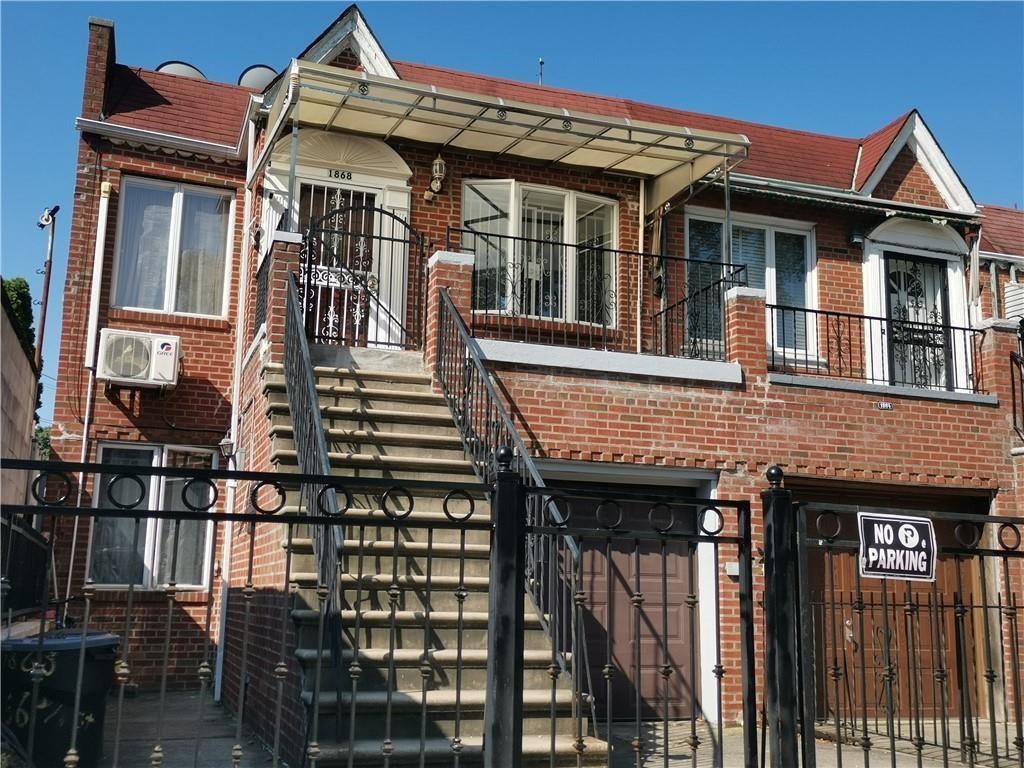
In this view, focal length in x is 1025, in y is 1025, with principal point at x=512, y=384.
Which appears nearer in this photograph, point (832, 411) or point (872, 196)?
point (832, 411)

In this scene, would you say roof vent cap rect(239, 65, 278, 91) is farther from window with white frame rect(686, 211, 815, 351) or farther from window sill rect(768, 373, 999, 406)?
window sill rect(768, 373, 999, 406)

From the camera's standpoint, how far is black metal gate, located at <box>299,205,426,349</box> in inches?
432

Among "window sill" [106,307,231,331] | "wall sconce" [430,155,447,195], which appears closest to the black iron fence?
"window sill" [106,307,231,331]

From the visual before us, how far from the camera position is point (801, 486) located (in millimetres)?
10711

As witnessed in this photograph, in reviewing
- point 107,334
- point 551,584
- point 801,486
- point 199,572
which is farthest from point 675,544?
point 107,334

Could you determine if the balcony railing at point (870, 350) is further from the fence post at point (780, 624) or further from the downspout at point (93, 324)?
the downspout at point (93, 324)

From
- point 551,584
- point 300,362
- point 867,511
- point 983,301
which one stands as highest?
point 983,301

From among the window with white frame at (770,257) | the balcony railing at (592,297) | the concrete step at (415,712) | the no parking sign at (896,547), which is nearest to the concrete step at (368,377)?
the balcony railing at (592,297)

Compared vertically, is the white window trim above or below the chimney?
below

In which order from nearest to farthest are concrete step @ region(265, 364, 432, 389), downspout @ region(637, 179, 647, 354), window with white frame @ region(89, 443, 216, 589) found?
1. concrete step @ region(265, 364, 432, 389)
2. window with white frame @ region(89, 443, 216, 589)
3. downspout @ region(637, 179, 647, 354)

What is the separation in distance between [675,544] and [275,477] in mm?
6733

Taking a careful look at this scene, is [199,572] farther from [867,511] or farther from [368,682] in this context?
[867,511]

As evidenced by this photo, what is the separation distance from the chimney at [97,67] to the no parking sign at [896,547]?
9.88 m

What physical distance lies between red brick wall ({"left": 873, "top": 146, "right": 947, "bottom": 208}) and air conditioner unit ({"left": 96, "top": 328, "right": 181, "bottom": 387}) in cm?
912
